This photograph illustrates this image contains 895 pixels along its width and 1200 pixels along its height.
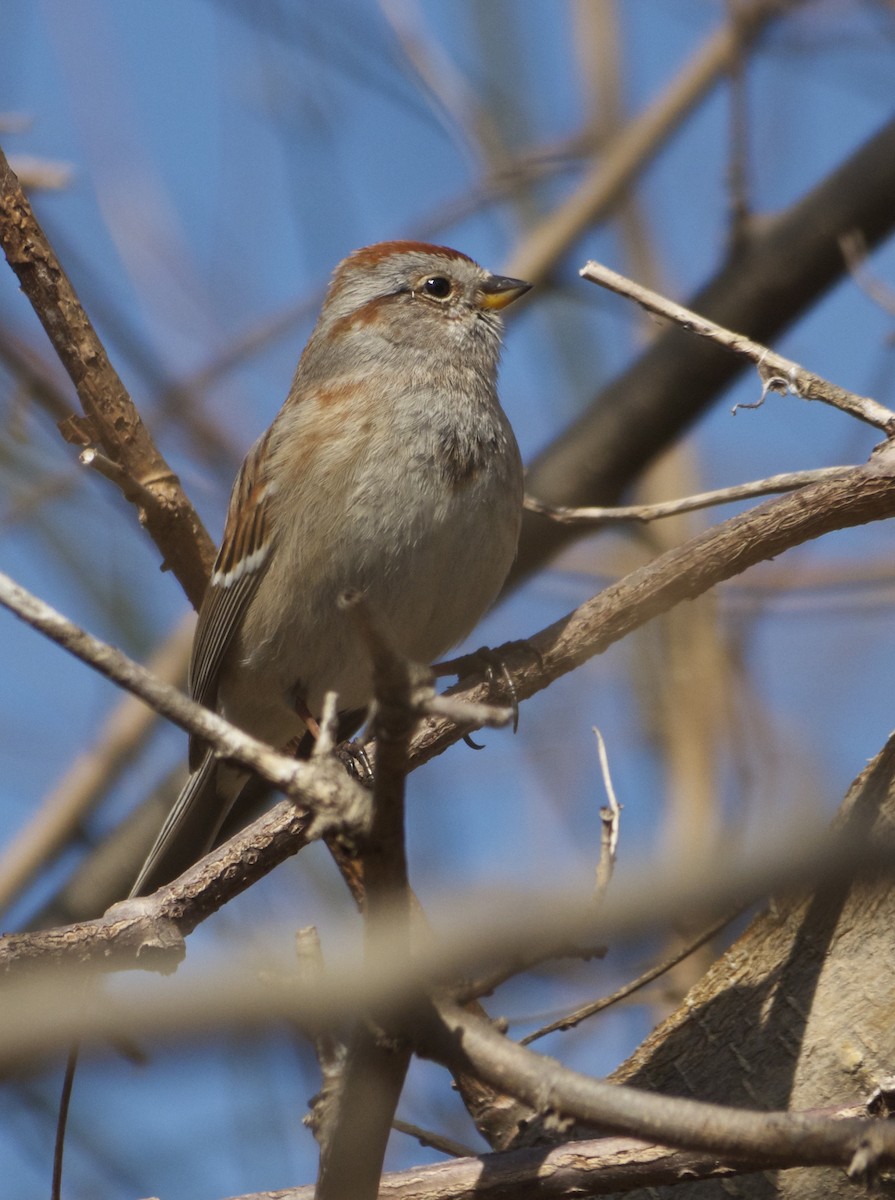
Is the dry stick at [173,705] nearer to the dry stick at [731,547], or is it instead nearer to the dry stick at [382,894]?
the dry stick at [382,894]

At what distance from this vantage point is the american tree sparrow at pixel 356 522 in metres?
3.23

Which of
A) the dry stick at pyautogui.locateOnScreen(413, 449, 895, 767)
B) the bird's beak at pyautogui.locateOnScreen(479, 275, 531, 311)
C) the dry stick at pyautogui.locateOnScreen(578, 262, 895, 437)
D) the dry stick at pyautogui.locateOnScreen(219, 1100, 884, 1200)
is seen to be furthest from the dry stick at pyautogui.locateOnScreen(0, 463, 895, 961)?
the bird's beak at pyautogui.locateOnScreen(479, 275, 531, 311)

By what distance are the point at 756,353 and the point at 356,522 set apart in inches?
39.4

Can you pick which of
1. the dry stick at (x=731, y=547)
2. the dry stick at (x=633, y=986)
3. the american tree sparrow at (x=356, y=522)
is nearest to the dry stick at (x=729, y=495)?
the dry stick at (x=731, y=547)

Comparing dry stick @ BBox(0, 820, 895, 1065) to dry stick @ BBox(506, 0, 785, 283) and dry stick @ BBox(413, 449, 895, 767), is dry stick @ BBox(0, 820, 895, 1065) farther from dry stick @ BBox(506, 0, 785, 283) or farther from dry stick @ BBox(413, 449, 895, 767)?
dry stick @ BBox(506, 0, 785, 283)

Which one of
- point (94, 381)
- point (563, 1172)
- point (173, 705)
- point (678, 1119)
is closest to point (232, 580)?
point (94, 381)

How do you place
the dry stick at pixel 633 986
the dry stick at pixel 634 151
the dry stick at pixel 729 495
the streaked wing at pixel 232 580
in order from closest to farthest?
1. the dry stick at pixel 633 986
2. the dry stick at pixel 729 495
3. the streaked wing at pixel 232 580
4. the dry stick at pixel 634 151

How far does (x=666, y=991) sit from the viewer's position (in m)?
3.98

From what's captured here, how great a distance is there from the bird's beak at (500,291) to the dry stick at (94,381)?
1.17 m

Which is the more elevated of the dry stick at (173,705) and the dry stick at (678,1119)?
the dry stick at (173,705)

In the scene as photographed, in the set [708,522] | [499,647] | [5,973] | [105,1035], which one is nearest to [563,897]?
[105,1035]

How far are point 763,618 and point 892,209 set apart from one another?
1846 millimetres

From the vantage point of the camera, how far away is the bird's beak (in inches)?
157

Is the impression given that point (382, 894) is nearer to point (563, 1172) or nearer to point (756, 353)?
point (563, 1172)
